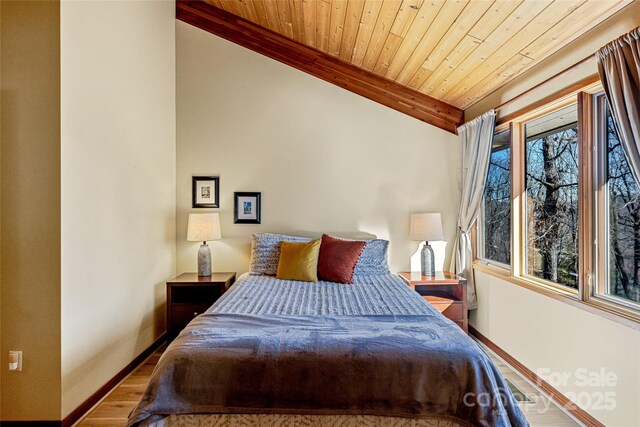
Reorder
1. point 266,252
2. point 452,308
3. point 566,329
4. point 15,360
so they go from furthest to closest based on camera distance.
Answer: point 266,252, point 452,308, point 566,329, point 15,360

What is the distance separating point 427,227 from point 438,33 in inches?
67.5

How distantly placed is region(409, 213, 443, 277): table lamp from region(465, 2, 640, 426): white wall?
20.7 inches

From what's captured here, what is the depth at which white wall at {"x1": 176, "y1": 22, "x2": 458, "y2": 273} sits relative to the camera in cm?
352

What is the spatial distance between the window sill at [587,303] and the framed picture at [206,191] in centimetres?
286

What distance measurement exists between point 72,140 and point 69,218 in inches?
18.5

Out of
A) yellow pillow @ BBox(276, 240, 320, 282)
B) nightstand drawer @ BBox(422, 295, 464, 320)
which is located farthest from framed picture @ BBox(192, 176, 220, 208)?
nightstand drawer @ BBox(422, 295, 464, 320)

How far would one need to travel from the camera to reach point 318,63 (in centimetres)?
349

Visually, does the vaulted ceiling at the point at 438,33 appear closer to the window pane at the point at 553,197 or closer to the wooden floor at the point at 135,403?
the window pane at the point at 553,197

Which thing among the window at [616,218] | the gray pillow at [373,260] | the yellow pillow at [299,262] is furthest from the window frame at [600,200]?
the yellow pillow at [299,262]

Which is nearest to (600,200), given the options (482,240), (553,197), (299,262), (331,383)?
(553,197)

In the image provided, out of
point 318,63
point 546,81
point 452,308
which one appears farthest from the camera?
point 318,63

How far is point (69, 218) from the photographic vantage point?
76.7 inches

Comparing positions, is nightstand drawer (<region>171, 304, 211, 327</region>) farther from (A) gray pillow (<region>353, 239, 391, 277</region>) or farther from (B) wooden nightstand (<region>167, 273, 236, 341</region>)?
(A) gray pillow (<region>353, 239, 391, 277</region>)

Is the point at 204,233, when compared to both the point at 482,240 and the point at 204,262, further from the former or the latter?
the point at 482,240
